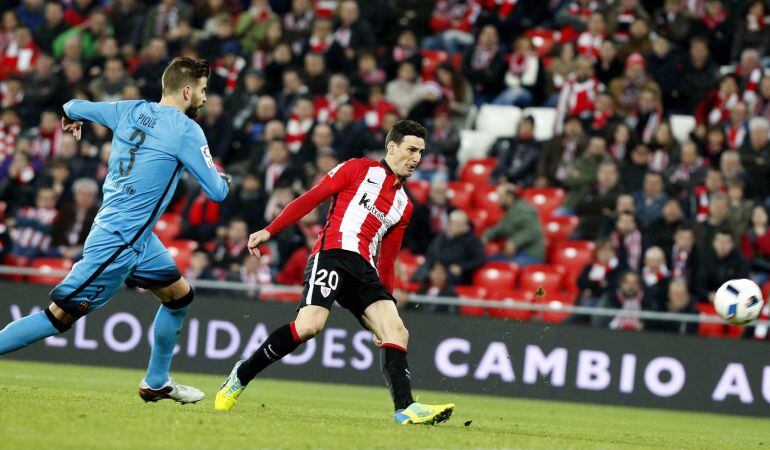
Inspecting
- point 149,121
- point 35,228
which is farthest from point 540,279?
point 149,121

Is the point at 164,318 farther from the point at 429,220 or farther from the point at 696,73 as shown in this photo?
the point at 696,73

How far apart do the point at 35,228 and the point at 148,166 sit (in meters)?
9.32

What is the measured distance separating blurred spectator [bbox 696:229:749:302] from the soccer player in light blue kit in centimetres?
836

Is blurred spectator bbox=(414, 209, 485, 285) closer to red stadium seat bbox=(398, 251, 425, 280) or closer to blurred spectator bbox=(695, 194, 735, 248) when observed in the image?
red stadium seat bbox=(398, 251, 425, 280)

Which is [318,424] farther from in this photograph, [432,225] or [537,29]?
[537,29]

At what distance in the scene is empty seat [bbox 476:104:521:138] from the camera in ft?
64.7

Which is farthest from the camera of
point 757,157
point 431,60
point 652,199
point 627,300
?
point 431,60

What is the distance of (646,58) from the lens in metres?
19.0

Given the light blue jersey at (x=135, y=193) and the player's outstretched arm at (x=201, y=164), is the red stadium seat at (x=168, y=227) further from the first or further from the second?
the player's outstretched arm at (x=201, y=164)

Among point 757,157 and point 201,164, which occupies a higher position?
point 757,157

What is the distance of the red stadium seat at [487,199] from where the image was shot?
720 inches

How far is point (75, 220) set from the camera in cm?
1747

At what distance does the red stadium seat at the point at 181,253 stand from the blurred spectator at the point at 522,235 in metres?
4.02

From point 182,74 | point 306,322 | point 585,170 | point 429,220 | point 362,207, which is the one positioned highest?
point 182,74
